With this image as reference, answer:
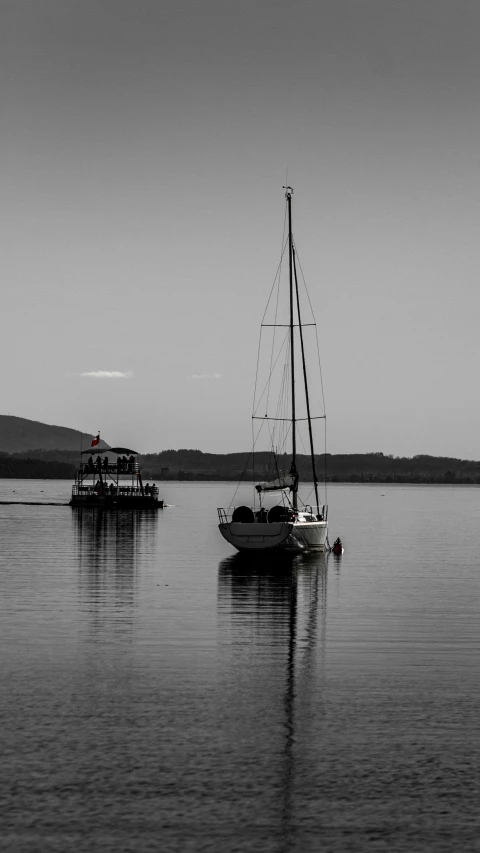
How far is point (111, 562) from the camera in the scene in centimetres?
5712

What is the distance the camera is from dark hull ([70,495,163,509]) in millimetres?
139625

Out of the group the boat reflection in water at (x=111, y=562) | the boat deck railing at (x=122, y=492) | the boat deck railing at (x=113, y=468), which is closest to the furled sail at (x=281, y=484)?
the boat reflection in water at (x=111, y=562)

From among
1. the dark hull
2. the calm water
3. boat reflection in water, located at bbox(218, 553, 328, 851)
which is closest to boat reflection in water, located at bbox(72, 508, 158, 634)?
the calm water

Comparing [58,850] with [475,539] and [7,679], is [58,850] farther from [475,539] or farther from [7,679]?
[475,539]

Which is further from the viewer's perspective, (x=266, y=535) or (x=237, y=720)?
(x=266, y=535)

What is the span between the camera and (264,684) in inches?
877

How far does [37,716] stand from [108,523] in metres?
86.6

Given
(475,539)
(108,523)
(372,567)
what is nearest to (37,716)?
(372,567)

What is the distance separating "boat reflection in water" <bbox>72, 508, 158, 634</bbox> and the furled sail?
7833mm

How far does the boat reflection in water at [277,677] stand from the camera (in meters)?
15.0

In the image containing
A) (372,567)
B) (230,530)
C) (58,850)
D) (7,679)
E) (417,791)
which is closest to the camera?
(58,850)

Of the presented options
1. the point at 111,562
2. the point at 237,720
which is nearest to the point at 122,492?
the point at 111,562

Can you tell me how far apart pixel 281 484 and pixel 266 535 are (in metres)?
7.24

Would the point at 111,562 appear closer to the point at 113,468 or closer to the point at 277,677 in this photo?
the point at 277,677
